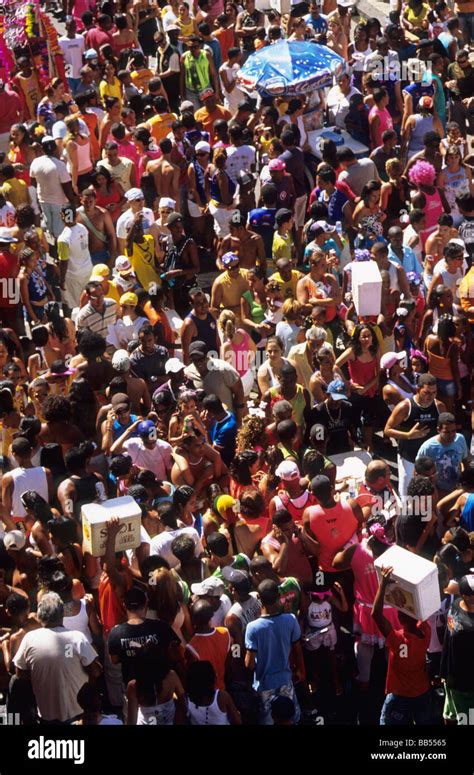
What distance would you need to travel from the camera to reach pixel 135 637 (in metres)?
7.96

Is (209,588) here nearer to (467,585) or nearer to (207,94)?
(467,585)

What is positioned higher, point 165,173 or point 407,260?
point 165,173

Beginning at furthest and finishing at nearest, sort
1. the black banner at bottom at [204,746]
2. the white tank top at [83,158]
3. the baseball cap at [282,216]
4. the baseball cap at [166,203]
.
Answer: the white tank top at [83,158], the baseball cap at [166,203], the baseball cap at [282,216], the black banner at bottom at [204,746]

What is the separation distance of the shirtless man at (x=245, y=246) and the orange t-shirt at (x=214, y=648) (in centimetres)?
516

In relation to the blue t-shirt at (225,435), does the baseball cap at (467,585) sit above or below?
above

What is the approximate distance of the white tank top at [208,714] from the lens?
7.92m

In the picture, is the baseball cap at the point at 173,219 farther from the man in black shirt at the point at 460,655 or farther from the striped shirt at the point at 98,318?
the man in black shirt at the point at 460,655

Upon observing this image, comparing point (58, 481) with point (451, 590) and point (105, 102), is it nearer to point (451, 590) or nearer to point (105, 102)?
point (451, 590)

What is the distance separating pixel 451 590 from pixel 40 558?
2.63 metres

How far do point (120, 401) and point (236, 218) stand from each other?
331cm

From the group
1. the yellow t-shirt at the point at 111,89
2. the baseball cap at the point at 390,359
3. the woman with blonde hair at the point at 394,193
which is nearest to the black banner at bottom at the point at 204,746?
the baseball cap at the point at 390,359

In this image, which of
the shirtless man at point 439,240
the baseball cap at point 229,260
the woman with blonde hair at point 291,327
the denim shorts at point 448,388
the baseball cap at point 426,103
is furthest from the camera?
the baseball cap at point 426,103

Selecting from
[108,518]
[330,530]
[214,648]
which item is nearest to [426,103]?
[330,530]

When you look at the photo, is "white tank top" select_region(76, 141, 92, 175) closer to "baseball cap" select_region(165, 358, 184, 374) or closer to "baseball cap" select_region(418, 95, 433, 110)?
"baseball cap" select_region(418, 95, 433, 110)
